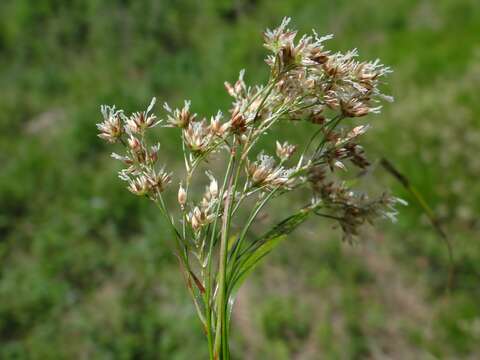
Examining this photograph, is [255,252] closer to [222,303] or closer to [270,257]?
[222,303]

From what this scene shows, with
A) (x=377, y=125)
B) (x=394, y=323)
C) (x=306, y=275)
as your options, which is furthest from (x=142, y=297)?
(x=377, y=125)

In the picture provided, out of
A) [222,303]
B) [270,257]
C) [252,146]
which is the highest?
[270,257]

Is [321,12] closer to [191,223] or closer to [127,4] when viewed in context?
[127,4]

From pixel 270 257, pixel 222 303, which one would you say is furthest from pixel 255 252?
pixel 270 257

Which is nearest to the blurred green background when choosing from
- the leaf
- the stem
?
the leaf

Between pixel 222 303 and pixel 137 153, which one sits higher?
pixel 137 153

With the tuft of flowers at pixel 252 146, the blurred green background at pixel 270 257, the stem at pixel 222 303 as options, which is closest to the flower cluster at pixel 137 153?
the tuft of flowers at pixel 252 146

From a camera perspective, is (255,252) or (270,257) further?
(270,257)
